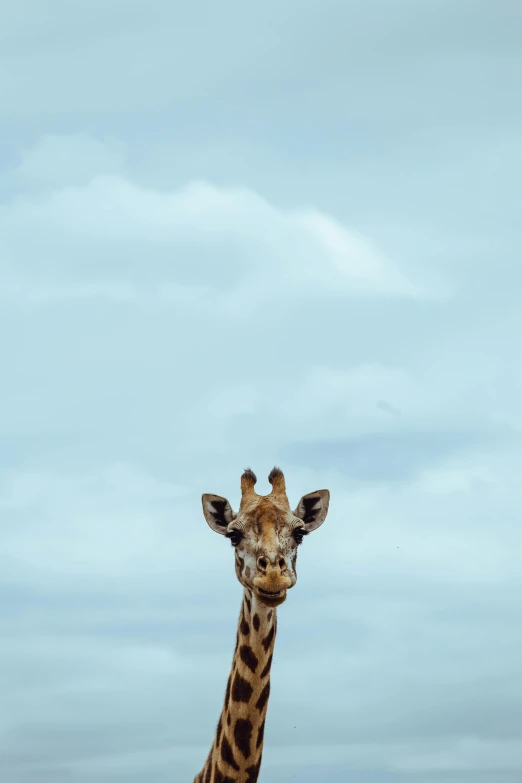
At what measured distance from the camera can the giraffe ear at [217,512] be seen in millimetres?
24750

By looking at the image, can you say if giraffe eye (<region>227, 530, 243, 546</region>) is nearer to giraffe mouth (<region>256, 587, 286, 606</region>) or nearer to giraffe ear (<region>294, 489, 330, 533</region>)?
giraffe mouth (<region>256, 587, 286, 606</region>)

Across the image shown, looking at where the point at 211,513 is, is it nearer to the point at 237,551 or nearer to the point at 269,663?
the point at 237,551

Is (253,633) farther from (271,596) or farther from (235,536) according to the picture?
(235,536)

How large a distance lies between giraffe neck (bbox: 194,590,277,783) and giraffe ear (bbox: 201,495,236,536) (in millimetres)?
2743

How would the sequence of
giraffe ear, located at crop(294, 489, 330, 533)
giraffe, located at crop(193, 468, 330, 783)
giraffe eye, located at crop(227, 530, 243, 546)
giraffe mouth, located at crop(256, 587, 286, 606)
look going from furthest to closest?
giraffe ear, located at crop(294, 489, 330, 533) → giraffe eye, located at crop(227, 530, 243, 546) → giraffe, located at crop(193, 468, 330, 783) → giraffe mouth, located at crop(256, 587, 286, 606)

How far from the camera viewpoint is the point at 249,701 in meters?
22.0

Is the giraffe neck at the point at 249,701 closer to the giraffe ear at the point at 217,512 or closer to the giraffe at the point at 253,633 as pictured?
the giraffe at the point at 253,633

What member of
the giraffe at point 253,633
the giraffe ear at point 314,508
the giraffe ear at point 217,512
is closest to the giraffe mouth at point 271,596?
the giraffe at point 253,633

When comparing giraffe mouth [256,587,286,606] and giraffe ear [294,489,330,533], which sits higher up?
giraffe ear [294,489,330,533]

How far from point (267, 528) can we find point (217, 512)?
261cm

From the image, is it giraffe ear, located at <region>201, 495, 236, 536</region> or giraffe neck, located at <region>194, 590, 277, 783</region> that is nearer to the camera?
giraffe neck, located at <region>194, 590, 277, 783</region>

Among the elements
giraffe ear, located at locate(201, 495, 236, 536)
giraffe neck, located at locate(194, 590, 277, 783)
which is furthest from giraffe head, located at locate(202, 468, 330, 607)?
giraffe neck, located at locate(194, 590, 277, 783)

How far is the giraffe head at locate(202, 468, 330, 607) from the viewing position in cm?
2100

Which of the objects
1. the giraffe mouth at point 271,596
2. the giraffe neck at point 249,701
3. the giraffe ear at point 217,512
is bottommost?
the giraffe neck at point 249,701
